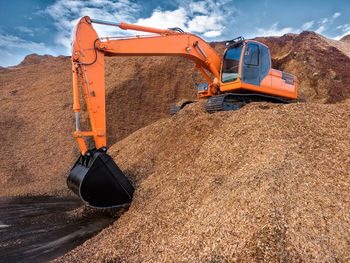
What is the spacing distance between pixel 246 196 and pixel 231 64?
4901 millimetres

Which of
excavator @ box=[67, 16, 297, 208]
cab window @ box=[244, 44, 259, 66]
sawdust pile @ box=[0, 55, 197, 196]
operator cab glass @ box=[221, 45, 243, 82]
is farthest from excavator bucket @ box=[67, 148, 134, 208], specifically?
cab window @ box=[244, 44, 259, 66]

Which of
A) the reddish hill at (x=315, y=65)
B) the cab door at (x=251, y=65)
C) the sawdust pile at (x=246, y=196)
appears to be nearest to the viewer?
the sawdust pile at (x=246, y=196)

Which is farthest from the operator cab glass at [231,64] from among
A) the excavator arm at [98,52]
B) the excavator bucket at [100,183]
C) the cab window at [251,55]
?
the excavator bucket at [100,183]

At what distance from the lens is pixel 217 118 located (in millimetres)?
5648

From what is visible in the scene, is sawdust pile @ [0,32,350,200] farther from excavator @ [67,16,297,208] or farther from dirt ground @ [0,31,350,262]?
excavator @ [67,16,297,208]

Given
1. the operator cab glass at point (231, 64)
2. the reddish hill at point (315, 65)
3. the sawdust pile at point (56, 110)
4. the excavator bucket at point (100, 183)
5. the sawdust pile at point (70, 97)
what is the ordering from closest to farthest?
the excavator bucket at point (100, 183)
the operator cab glass at point (231, 64)
the sawdust pile at point (56, 110)
the sawdust pile at point (70, 97)
the reddish hill at point (315, 65)

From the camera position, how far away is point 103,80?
16.4 ft

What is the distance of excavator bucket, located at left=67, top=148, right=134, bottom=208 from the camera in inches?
165

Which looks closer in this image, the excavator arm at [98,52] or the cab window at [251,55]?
the excavator arm at [98,52]

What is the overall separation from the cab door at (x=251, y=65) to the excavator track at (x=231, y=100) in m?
0.43

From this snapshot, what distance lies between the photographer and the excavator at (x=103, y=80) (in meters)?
4.33

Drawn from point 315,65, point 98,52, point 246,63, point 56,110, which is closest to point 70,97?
point 56,110

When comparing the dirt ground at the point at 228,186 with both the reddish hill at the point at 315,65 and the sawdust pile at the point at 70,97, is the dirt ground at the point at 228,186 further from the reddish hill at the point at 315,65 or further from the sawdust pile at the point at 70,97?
the reddish hill at the point at 315,65

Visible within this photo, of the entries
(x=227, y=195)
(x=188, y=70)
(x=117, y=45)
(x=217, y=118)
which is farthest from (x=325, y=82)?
(x=227, y=195)
